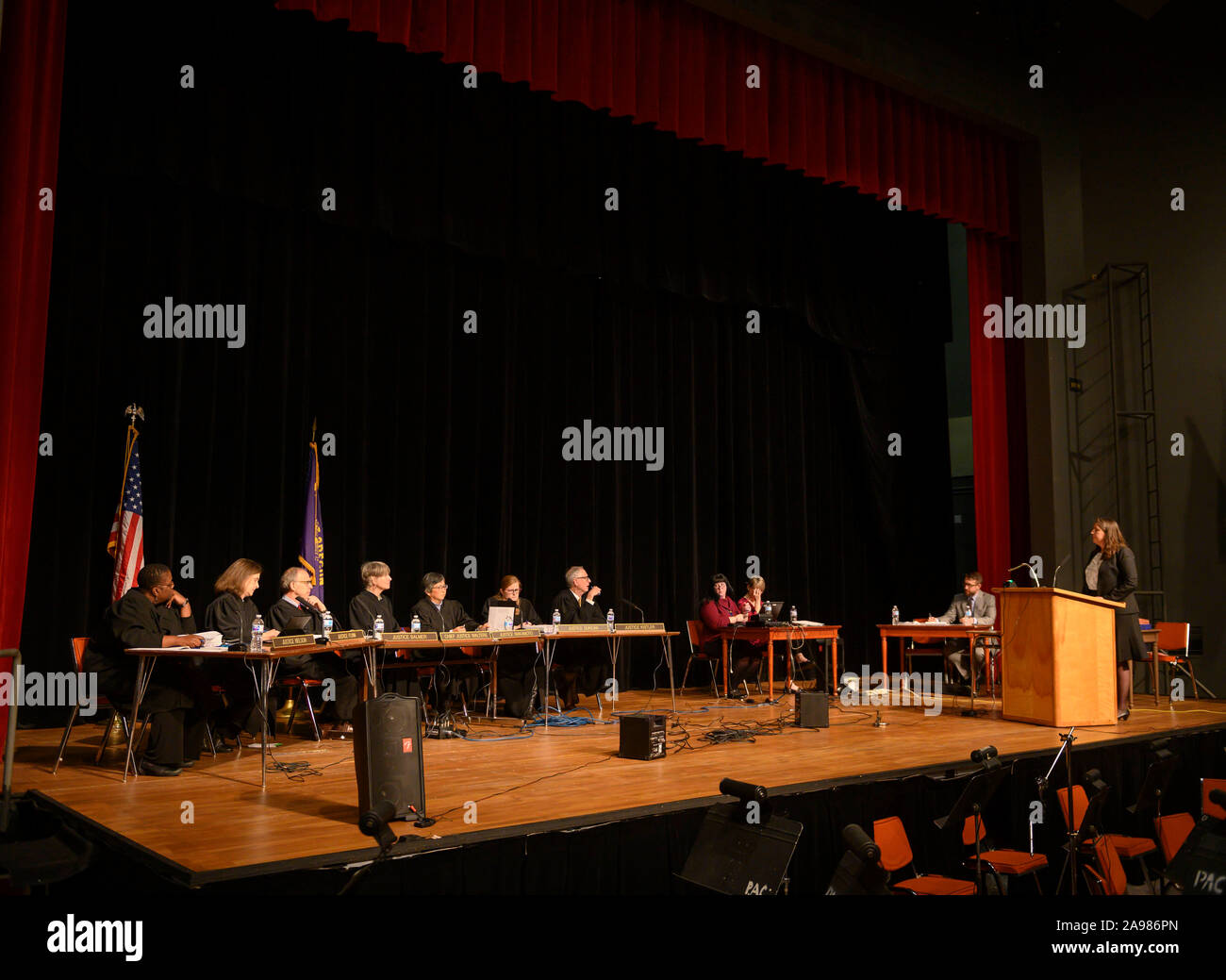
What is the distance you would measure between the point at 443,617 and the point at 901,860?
4352mm

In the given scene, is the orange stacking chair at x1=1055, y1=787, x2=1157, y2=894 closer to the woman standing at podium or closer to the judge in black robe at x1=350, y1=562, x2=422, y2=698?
the woman standing at podium

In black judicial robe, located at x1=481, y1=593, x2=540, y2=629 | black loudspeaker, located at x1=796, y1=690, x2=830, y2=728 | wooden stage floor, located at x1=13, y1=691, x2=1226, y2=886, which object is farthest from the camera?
black judicial robe, located at x1=481, y1=593, x2=540, y2=629

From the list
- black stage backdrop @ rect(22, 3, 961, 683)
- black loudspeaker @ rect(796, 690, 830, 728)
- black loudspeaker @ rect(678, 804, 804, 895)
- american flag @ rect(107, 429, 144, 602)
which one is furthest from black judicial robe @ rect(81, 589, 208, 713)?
black loudspeaker @ rect(796, 690, 830, 728)

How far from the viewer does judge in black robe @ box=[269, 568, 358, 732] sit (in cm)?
626

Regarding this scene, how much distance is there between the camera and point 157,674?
211 inches

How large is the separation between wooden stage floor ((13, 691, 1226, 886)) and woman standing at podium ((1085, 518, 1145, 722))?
0.31m

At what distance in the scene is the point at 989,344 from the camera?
1114cm

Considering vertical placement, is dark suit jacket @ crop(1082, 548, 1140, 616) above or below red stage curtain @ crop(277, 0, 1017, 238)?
below

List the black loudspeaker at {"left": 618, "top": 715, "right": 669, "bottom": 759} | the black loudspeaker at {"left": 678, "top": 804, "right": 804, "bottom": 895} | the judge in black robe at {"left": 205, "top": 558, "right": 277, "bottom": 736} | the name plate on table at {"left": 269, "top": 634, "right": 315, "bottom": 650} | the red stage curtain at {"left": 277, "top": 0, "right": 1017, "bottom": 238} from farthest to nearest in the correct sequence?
the red stage curtain at {"left": 277, "top": 0, "right": 1017, "bottom": 238}
the judge in black robe at {"left": 205, "top": 558, "right": 277, "bottom": 736}
the black loudspeaker at {"left": 618, "top": 715, "right": 669, "bottom": 759}
the name plate on table at {"left": 269, "top": 634, "right": 315, "bottom": 650}
the black loudspeaker at {"left": 678, "top": 804, "right": 804, "bottom": 895}

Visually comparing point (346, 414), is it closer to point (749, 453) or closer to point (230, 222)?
point (230, 222)

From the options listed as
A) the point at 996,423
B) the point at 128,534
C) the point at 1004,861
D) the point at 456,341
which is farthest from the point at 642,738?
the point at 996,423

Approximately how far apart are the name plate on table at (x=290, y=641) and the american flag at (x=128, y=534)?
1746 mm
